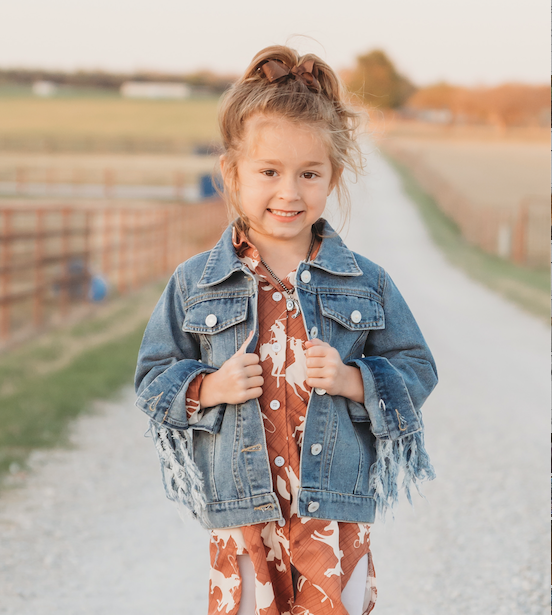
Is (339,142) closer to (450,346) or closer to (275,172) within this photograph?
(275,172)

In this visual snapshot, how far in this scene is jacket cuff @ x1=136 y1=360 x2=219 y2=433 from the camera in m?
1.85

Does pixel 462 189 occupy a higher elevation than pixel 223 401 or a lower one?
higher

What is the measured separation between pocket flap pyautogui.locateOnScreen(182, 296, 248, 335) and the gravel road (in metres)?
0.47

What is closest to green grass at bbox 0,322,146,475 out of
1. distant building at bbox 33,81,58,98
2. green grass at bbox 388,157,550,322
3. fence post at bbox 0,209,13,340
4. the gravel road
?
the gravel road

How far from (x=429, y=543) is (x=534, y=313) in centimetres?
803

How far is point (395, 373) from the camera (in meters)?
1.88

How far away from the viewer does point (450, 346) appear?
336 inches

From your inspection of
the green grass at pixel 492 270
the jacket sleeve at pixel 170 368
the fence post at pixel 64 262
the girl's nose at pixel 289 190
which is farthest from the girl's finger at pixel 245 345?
the green grass at pixel 492 270

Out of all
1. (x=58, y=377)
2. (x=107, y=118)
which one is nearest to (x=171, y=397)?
(x=58, y=377)

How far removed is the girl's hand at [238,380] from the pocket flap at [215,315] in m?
0.09

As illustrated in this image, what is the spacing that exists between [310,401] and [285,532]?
342 millimetres

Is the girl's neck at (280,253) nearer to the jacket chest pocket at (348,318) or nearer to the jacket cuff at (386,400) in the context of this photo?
the jacket chest pocket at (348,318)

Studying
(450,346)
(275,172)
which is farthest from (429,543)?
(450,346)

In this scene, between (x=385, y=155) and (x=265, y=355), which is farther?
(x=385, y=155)
